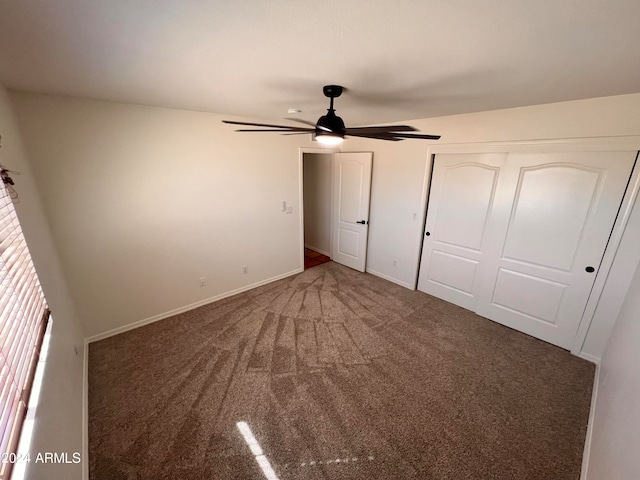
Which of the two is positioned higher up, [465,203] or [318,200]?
[465,203]

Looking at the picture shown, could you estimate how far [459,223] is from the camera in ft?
10.2

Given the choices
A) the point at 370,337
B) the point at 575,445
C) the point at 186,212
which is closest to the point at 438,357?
the point at 370,337

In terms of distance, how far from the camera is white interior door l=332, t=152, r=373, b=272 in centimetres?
388

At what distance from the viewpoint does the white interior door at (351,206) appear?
3.88 metres

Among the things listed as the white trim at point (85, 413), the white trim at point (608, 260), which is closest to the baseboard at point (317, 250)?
the white trim at point (608, 260)

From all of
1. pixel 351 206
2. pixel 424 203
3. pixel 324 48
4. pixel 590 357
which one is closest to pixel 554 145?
pixel 424 203

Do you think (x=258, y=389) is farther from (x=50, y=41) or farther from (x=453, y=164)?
Answer: (x=453, y=164)

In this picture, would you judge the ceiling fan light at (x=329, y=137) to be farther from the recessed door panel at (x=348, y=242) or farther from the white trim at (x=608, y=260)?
the recessed door panel at (x=348, y=242)

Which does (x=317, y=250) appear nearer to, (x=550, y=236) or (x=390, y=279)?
(x=390, y=279)

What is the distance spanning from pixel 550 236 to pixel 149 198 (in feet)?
13.3

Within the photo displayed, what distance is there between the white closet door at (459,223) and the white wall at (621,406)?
48.4 inches

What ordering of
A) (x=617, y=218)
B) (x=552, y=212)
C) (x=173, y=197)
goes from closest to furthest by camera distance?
(x=617, y=218) < (x=552, y=212) < (x=173, y=197)

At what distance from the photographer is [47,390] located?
1211mm

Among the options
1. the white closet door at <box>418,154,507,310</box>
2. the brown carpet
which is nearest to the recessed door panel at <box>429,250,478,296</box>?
the white closet door at <box>418,154,507,310</box>
